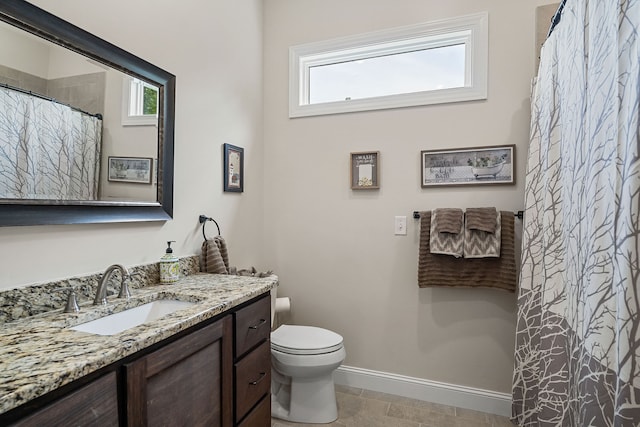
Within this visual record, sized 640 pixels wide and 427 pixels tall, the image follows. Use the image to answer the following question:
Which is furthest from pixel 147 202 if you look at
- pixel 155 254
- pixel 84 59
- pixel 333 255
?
pixel 333 255

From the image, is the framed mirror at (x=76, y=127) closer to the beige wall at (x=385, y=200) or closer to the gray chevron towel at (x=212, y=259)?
the gray chevron towel at (x=212, y=259)

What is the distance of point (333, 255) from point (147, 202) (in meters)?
1.32

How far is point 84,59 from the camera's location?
53.6 inches

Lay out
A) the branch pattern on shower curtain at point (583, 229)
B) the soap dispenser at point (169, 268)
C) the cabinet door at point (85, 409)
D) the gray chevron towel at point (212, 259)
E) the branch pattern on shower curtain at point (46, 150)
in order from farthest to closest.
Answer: the gray chevron towel at point (212, 259) < the soap dispenser at point (169, 268) < the branch pattern on shower curtain at point (46, 150) < the branch pattern on shower curtain at point (583, 229) < the cabinet door at point (85, 409)

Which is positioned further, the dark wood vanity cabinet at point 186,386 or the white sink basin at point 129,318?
the white sink basin at point 129,318

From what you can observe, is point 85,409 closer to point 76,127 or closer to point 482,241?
point 76,127

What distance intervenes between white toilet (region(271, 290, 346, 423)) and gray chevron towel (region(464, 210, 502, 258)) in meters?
0.96

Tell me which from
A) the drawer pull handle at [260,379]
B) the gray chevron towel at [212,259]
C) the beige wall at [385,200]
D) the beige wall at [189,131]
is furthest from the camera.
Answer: the beige wall at [385,200]

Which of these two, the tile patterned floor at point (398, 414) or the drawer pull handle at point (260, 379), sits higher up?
the drawer pull handle at point (260, 379)

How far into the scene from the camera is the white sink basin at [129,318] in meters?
1.18

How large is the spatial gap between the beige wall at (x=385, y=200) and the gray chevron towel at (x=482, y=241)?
205 mm

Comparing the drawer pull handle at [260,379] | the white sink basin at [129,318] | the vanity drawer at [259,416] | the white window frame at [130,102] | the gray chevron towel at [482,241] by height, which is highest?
the white window frame at [130,102]

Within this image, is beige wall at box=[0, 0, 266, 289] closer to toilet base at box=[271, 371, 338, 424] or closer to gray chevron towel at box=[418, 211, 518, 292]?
toilet base at box=[271, 371, 338, 424]

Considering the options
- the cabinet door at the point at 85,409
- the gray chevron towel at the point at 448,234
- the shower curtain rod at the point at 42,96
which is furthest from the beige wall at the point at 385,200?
the cabinet door at the point at 85,409
